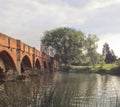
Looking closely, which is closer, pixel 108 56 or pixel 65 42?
pixel 65 42

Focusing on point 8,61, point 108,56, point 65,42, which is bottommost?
point 8,61

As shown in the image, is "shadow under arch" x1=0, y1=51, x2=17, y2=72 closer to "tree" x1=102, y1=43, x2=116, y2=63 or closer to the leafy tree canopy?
the leafy tree canopy

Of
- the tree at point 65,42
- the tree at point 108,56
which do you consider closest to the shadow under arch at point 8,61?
the tree at point 65,42

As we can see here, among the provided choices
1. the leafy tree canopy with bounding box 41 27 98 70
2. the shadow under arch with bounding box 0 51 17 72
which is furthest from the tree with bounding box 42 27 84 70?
the shadow under arch with bounding box 0 51 17 72

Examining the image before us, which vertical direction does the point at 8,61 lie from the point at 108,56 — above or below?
below

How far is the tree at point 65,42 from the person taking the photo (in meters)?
108

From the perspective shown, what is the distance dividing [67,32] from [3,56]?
65.9m

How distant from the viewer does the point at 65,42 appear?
357 ft

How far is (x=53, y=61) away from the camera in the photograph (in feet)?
362

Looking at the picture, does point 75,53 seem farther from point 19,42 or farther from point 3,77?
point 3,77

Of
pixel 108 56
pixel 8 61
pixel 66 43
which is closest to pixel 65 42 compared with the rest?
pixel 66 43

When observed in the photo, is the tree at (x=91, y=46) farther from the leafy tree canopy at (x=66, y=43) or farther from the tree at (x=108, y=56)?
the tree at (x=108, y=56)

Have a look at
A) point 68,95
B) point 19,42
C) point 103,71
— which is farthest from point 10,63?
point 103,71

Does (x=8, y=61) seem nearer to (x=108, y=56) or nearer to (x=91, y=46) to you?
(x=91, y=46)
